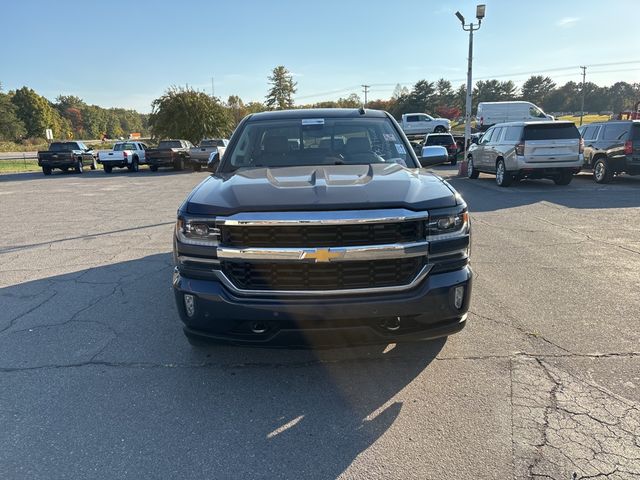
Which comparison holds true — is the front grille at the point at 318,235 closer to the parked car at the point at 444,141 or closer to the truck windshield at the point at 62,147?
the parked car at the point at 444,141

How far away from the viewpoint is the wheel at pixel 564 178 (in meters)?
13.4

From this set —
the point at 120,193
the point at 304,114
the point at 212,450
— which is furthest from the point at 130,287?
the point at 120,193

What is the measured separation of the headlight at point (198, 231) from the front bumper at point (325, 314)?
Answer: 0.25 metres

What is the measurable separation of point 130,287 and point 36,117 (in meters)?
115

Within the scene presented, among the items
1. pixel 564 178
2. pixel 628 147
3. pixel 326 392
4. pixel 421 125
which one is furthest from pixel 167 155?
pixel 326 392

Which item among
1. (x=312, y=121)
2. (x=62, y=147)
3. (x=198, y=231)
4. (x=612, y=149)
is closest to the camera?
(x=198, y=231)

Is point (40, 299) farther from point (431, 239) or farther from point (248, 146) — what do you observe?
point (431, 239)

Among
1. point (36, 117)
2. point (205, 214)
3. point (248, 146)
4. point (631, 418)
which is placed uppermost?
point (36, 117)

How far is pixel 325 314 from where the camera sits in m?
2.68

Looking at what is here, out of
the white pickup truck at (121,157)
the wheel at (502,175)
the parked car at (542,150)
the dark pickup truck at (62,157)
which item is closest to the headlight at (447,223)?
the parked car at (542,150)

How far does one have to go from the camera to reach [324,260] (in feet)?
8.86

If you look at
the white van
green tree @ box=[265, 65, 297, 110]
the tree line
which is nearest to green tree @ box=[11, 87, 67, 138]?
the tree line

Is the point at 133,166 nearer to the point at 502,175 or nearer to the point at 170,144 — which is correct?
the point at 170,144

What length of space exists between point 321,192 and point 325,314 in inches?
30.4
